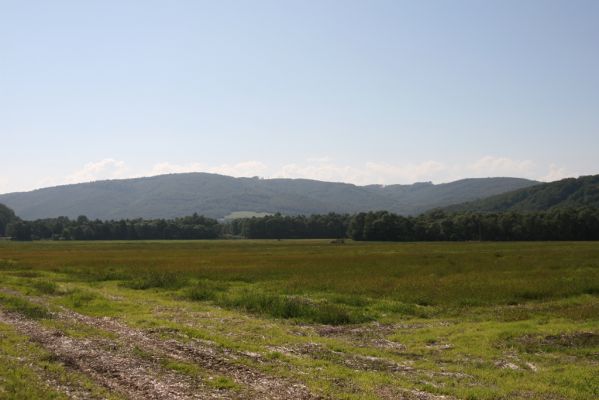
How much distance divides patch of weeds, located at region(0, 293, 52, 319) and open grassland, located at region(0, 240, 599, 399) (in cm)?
14

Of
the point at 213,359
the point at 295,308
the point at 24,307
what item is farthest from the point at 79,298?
the point at 213,359

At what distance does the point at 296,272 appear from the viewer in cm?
5038

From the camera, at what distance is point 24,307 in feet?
85.8

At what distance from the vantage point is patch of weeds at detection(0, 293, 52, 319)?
24355 mm

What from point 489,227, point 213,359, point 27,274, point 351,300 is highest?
point 489,227

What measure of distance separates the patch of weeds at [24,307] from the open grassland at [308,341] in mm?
144

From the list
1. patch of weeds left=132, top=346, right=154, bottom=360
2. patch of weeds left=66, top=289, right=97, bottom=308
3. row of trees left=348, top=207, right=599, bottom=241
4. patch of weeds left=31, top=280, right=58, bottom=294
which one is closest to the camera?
patch of weeds left=132, top=346, right=154, bottom=360

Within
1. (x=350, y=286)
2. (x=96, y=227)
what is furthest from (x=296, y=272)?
(x=96, y=227)

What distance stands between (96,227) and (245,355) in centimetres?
19476

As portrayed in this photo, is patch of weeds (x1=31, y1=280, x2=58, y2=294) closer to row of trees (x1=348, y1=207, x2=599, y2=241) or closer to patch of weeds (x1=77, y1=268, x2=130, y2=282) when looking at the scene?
patch of weeds (x1=77, y1=268, x2=130, y2=282)

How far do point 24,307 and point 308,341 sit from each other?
1545 cm

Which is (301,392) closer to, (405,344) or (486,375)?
(486,375)

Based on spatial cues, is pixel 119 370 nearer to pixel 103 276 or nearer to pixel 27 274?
pixel 103 276

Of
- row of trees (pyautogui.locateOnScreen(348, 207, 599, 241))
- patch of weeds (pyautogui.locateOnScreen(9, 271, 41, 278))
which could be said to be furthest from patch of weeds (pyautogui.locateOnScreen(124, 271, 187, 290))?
row of trees (pyautogui.locateOnScreen(348, 207, 599, 241))
